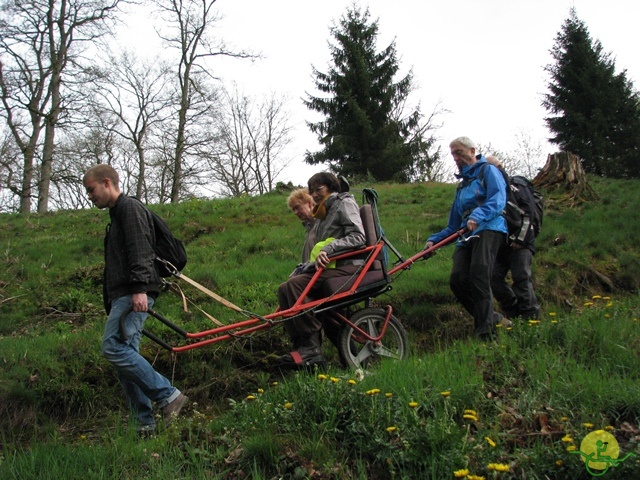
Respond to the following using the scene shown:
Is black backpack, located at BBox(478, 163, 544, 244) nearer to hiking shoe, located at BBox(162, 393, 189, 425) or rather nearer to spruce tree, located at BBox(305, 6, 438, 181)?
hiking shoe, located at BBox(162, 393, 189, 425)

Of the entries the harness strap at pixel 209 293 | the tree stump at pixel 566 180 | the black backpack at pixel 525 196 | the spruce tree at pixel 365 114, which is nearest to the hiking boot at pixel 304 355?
the harness strap at pixel 209 293

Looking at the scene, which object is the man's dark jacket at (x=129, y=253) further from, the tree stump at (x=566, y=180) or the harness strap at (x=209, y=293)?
the tree stump at (x=566, y=180)

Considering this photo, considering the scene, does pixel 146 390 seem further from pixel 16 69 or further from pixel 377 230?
pixel 16 69

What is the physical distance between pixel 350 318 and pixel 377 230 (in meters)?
0.91

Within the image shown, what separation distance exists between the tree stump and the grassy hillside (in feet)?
3.21

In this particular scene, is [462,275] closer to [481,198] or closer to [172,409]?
[481,198]

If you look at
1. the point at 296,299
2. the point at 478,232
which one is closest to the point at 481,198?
the point at 478,232

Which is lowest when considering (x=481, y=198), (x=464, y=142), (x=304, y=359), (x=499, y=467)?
(x=499, y=467)

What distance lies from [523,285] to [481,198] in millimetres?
1056

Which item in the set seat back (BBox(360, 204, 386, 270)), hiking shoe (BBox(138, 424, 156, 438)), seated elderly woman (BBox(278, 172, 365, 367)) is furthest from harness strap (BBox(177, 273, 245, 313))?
seat back (BBox(360, 204, 386, 270))

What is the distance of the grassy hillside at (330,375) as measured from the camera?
315 centimetres

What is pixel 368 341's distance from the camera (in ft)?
17.5

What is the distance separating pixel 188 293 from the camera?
7.68 meters

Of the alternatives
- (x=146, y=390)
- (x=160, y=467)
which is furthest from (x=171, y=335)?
A: (x=160, y=467)
